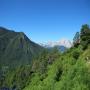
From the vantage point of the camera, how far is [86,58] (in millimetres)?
92500

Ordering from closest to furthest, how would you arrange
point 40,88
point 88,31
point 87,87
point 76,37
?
point 87,87
point 40,88
point 88,31
point 76,37

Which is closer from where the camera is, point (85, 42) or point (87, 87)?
point (87, 87)

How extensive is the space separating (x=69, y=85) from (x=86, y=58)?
4312cm

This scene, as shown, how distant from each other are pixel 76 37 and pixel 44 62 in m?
24.6

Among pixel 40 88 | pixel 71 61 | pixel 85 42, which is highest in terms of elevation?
pixel 85 42

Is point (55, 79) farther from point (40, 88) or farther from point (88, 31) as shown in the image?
point (88, 31)

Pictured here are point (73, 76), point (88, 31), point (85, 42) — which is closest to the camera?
point (73, 76)

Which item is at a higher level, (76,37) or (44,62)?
(76,37)

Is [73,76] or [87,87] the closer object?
Answer: [87,87]

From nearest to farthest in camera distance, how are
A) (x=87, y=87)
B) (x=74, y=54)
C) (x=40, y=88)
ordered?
(x=87, y=87), (x=40, y=88), (x=74, y=54)

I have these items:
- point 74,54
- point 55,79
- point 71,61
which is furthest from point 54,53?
point 55,79

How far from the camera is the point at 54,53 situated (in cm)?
16675

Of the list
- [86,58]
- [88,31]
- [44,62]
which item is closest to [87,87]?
[86,58]

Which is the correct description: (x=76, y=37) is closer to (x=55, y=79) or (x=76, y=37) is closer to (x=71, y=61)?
(x=71, y=61)
